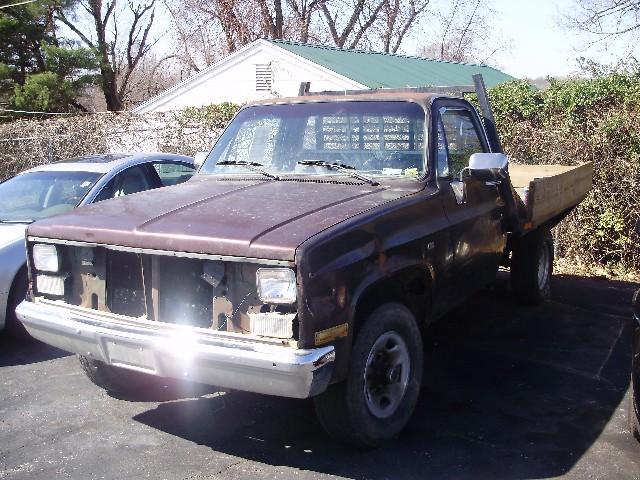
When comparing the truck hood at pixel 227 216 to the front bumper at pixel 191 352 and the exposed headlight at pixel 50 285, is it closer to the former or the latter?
the exposed headlight at pixel 50 285

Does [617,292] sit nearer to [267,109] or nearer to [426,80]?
[267,109]

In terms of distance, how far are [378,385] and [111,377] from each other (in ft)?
6.36

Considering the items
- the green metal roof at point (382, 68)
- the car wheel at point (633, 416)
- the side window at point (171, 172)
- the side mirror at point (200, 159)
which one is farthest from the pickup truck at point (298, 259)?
the green metal roof at point (382, 68)

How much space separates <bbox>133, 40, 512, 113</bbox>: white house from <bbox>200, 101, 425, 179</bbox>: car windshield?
15.1m

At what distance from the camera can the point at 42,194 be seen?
6.73 meters

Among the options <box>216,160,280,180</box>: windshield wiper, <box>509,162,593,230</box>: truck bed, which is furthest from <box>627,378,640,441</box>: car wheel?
<box>216,160,280,180</box>: windshield wiper

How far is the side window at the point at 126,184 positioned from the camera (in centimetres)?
662

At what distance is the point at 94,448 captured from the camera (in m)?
4.14

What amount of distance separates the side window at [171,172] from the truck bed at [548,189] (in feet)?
11.2

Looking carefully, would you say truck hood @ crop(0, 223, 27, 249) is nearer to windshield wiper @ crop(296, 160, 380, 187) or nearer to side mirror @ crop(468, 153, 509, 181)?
windshield wiper @ crop(296, 160, 380, 187)

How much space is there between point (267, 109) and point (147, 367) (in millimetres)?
2435

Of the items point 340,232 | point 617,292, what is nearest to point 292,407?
point 340,232

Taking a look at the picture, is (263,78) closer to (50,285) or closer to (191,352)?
(50,285)

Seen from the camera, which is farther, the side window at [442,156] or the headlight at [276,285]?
the side window at [442,156]
